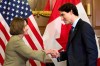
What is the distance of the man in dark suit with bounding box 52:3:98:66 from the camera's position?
2051mm

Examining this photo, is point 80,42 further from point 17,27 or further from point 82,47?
point 17,27

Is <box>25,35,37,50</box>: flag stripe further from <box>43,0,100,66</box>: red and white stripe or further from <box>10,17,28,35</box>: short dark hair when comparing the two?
<box>10,17,28,35</box>: short dark hair

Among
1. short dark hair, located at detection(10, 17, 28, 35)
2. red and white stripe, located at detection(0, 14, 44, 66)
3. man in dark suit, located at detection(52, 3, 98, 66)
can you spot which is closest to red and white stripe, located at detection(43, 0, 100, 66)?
red and white stripe, located at detection(0, 14, 44, 66)

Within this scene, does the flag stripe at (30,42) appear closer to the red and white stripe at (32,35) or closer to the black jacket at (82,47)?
the red and white stripe at (32,35)

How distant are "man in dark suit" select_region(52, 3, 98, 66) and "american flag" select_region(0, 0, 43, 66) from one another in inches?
31.1

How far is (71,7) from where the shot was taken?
7.39 ft

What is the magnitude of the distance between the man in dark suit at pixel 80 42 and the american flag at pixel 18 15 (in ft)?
2.59

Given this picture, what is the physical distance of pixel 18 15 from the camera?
9.91 feet

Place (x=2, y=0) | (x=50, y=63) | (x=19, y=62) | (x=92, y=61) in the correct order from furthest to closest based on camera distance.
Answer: (x=50, y=63) → (x=2, y=0) → (x=19, y=62) → (x=92, y=61)

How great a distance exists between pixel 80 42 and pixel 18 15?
1.15m

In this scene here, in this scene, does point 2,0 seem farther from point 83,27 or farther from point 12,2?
point 83,27

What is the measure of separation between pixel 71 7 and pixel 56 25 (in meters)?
0.80

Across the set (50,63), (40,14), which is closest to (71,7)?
(40,14)

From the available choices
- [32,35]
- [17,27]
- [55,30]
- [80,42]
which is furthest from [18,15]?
[80,42]
